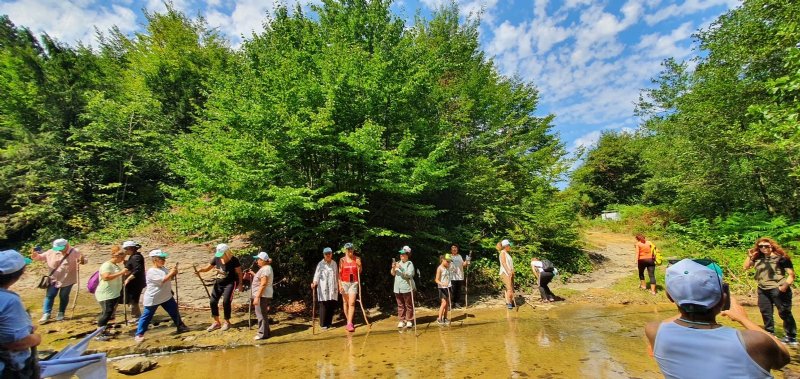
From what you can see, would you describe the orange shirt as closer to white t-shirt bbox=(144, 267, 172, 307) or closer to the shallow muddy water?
the shallow muddy water

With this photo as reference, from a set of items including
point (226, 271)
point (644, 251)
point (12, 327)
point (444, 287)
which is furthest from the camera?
point (644, 251)

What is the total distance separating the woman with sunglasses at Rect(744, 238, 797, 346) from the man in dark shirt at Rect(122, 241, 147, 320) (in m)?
12.1

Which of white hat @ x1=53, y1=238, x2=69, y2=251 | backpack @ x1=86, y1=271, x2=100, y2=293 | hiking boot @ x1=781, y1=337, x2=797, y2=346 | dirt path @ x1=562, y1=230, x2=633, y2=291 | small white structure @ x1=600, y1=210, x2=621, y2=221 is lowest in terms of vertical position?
hiking boot @ x1=781, y1=337, x2=797, y2=346

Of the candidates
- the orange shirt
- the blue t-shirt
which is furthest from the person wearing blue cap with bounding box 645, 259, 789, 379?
the orange shirt

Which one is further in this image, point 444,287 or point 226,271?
point 444,287

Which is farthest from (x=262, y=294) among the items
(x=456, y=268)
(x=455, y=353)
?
(x=456, y=268)

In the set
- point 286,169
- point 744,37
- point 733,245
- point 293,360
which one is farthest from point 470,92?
point 293,360

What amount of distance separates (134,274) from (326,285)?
408 centimetres

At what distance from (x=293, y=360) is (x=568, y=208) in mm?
12111

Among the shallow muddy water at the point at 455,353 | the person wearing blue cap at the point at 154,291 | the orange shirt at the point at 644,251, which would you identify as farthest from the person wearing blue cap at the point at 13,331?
the orange shirt at the point at 644,251

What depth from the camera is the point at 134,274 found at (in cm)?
801

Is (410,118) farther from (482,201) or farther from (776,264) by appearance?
(776,264)

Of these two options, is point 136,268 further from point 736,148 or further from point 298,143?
point 736,148

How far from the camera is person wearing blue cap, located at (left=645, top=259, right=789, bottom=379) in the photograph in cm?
186
